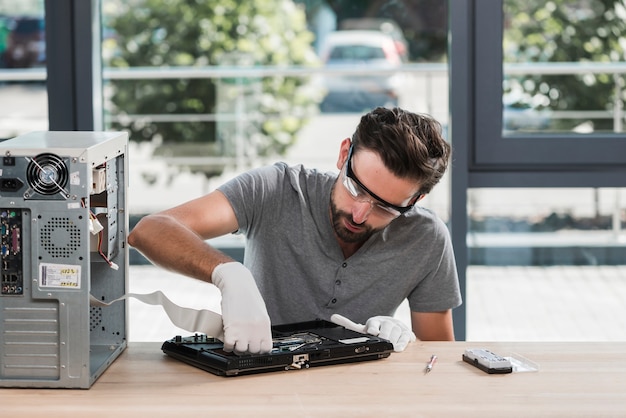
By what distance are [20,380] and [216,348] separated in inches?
13.3

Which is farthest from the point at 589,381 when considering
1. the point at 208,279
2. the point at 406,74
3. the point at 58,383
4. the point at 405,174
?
the point at 406,74

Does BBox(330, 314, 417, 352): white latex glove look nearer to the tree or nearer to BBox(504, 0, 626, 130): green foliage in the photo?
BBox(504, 0, 626, 130): green foliage

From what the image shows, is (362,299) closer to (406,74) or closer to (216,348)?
(216,348)

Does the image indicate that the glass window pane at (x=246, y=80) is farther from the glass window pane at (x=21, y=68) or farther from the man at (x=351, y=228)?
the man at (x=351, y=228)

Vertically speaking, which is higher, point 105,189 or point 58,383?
point 105,189

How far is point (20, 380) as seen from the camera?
59.0 inches

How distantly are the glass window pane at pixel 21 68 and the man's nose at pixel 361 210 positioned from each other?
1239mm

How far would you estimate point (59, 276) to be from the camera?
1.47 metres

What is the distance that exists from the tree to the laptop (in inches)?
112

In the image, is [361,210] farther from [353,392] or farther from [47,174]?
[47,174]

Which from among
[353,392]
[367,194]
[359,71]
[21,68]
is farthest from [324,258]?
A: [359,71]

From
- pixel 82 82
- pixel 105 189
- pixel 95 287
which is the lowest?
pixel 95 287

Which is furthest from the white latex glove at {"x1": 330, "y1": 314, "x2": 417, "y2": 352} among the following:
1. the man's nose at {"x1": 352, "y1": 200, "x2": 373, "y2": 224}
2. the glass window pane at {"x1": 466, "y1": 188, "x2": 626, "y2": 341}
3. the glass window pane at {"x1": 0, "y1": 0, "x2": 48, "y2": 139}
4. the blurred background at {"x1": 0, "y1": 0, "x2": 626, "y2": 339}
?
the glass window pane at {"x1": 0, "y1": 0, "x2": 48, "y2": 139}

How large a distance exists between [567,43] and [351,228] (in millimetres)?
1370
